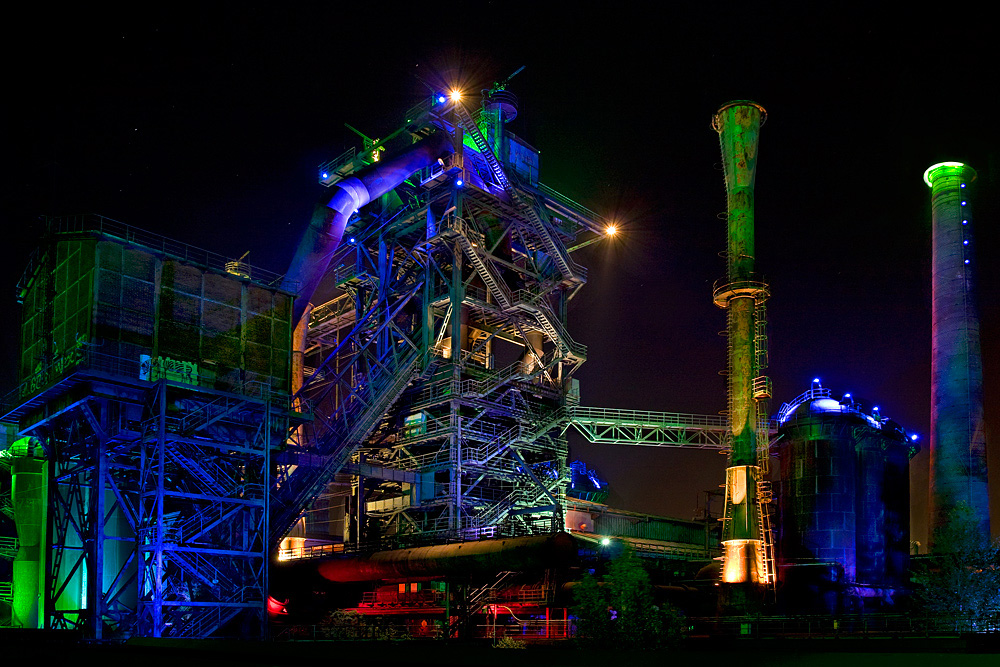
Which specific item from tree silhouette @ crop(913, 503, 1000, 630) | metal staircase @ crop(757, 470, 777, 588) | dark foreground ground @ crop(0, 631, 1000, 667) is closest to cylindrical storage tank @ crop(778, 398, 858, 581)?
metal staircase @ crop(757, 470, 777, 588)

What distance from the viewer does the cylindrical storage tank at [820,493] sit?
1954 inches

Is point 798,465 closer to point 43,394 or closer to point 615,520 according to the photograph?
point 615,520

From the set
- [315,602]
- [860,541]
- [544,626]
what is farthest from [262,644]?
[860,541]

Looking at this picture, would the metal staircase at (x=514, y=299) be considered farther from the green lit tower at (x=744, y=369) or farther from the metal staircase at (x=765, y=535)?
the metal staircase at (x=765, y=535)

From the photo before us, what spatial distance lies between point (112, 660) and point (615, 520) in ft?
157

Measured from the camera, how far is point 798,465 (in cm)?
5159

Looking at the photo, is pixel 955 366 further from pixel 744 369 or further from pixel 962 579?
pixel 962 579

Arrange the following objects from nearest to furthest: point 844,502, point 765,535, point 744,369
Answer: point 765,535 < point 744,369 < point 844,502

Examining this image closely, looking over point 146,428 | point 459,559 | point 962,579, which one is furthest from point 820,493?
point 146,428

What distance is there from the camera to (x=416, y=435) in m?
56.6

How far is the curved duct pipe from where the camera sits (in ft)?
183

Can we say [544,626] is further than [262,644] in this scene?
Yes

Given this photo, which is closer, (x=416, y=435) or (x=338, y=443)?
(x=338, y=443)

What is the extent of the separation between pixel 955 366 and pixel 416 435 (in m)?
32.3
